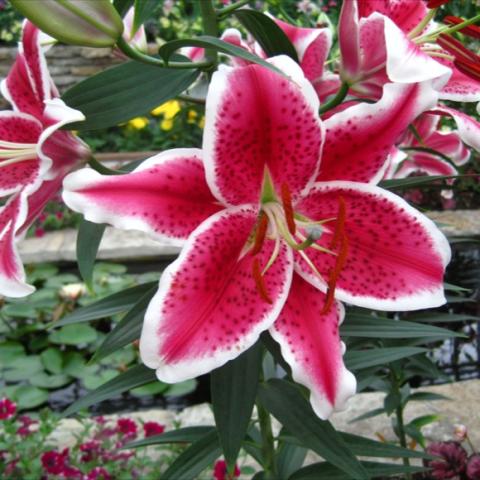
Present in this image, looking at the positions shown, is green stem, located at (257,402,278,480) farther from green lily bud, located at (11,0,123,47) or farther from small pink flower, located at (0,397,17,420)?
small pink flower, located at (0,397,17,420)

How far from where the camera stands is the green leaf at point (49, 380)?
7.71 ft

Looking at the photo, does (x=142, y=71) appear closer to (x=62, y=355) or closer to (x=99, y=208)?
(x=99, y=208)

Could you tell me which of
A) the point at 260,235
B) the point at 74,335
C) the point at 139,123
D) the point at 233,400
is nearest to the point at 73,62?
the point at 139,123

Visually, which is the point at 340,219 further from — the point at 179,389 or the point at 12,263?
the point at 179,389

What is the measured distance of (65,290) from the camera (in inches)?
104

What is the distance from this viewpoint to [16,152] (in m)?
0.61

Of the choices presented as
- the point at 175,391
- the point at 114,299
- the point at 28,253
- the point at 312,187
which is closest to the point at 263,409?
the point at 114,299

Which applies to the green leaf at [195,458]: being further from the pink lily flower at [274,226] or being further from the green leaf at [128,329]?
the pink lily flower at [274,226]

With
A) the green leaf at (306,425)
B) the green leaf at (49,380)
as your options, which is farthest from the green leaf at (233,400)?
the green leaf at (49,380)

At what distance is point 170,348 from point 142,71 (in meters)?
0.28

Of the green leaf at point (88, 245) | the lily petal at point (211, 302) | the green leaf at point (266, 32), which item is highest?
the green leaf at point (266, 32)

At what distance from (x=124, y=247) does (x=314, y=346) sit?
2.70m

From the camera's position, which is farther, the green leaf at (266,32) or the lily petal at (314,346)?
the green leaf at (266,32)

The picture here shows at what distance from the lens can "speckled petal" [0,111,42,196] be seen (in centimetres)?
61
